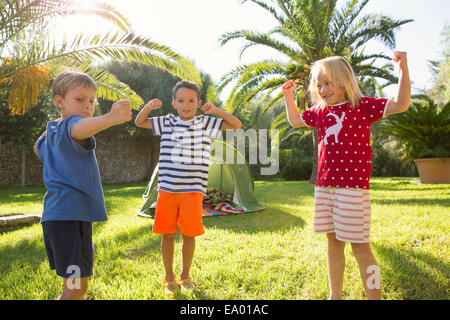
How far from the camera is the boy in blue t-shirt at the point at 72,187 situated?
1.48 metres

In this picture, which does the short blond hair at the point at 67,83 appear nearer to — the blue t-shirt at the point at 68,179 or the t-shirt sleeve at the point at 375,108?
the blue t-shirt at the point at 68,179

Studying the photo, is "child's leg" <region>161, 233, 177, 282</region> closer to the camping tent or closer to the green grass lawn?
the green grass lawn

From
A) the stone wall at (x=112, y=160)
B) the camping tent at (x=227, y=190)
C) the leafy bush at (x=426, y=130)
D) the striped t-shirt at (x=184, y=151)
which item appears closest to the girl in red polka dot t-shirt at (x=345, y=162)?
the striped t-shirt at (x=184, y=151)

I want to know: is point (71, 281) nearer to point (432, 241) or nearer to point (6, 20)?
point (432, 241)

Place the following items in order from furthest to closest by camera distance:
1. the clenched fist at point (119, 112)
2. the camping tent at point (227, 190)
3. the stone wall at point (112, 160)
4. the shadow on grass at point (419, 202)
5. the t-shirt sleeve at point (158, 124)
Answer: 1. the stone wall at point (112, 160)
2. the camping tent at point (227, 190)
3. the shadow on grass at point (419, 202)
4. the t-shirt sleeve at point (158, 124)
5. the clenched fist at point (119, 112)

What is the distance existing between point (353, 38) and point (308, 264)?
840 cm

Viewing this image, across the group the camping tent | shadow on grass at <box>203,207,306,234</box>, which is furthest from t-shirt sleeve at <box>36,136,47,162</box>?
the camping tent

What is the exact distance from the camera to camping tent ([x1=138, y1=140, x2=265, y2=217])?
525cm

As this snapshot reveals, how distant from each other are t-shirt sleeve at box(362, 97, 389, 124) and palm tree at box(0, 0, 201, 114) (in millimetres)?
4389

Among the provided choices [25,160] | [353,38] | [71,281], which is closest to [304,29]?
[353,38]

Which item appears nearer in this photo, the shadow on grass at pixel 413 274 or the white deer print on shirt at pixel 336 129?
the white deer print on shirt at pixel 336 129

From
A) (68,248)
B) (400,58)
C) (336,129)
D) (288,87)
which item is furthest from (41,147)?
(400,58)

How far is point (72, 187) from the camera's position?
5.06 feet

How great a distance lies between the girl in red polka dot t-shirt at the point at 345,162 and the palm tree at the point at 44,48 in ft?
13.9
